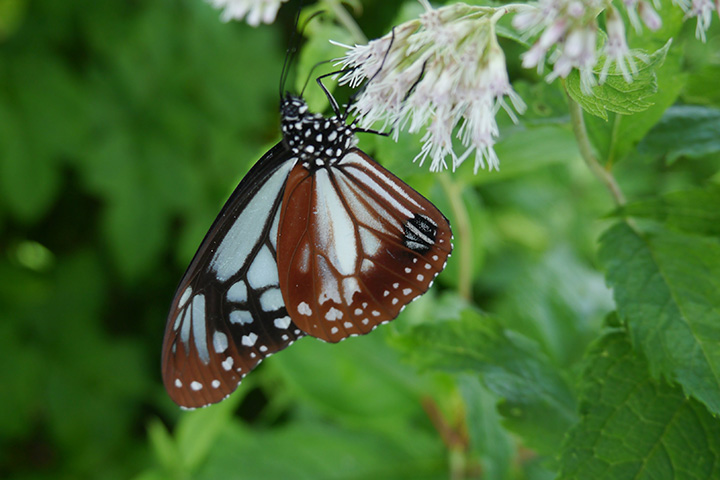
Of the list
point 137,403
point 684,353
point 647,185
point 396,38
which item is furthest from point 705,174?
point 137,403

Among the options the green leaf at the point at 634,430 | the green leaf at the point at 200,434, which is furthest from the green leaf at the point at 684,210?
the green leaf at the point at 200,434

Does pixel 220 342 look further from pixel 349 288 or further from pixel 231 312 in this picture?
pixel 349 288

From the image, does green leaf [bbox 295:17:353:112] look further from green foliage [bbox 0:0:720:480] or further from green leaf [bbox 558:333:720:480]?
green leaf [bbox 558:333:720:480]

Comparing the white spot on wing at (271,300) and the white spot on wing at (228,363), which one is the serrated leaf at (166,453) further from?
the white spot on wing at (271,300)

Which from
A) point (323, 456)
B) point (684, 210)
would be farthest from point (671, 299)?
point (323, 456)

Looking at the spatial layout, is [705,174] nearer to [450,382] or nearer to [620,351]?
[450,382]

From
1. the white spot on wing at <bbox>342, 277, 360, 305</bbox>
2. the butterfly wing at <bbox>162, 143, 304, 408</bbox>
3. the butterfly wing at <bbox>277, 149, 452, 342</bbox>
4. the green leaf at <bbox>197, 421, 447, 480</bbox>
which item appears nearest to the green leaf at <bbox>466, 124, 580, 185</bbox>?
the butterfly wing at <bbox>277, 149, 452, 342</bbox>

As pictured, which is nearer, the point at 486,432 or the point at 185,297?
the point at 185,297
